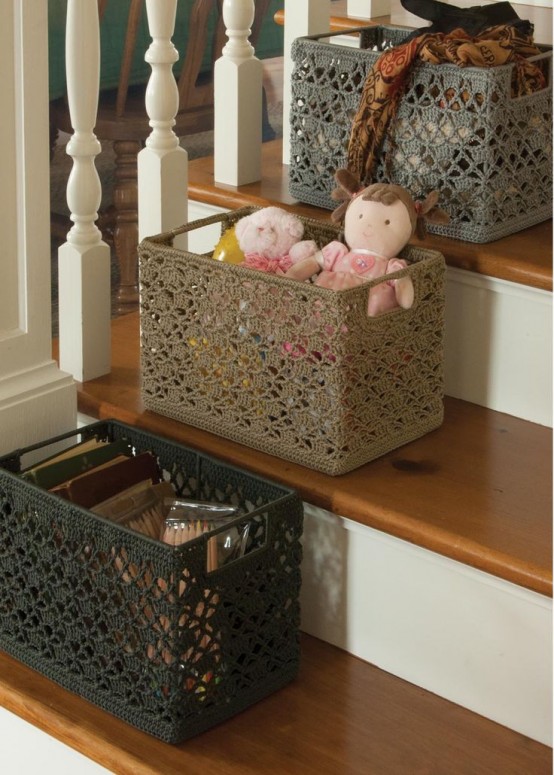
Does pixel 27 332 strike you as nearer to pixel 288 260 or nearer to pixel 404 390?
pixel 288 260

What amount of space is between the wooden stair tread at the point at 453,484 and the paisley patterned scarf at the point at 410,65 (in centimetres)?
33

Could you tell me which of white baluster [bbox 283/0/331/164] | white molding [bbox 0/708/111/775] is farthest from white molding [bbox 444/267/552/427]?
white molding [bbox 0/708/111/775]

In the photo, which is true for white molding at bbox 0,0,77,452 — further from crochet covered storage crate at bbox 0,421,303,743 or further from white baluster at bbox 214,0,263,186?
white baluster at bbox 214,0,263,186

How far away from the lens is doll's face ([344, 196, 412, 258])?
1347 mm

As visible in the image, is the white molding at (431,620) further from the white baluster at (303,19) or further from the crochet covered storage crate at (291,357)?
the white baluster at (303,19)

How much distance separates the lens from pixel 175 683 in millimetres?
1135

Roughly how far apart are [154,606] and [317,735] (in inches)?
8.1

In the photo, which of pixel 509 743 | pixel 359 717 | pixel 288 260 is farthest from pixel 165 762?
pixel 288 260

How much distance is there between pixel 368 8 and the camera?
2.04m

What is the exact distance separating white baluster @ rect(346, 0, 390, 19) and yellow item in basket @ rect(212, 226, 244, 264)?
0.77 m

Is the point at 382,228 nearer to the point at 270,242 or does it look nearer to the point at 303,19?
the point at 270,242

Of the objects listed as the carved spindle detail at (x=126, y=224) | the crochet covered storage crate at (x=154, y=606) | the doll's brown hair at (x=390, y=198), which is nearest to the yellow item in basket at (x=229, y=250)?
the doll's brown hair at (x=390, y=198)

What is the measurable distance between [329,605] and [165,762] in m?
0.27

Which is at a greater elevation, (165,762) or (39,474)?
(39,474)
